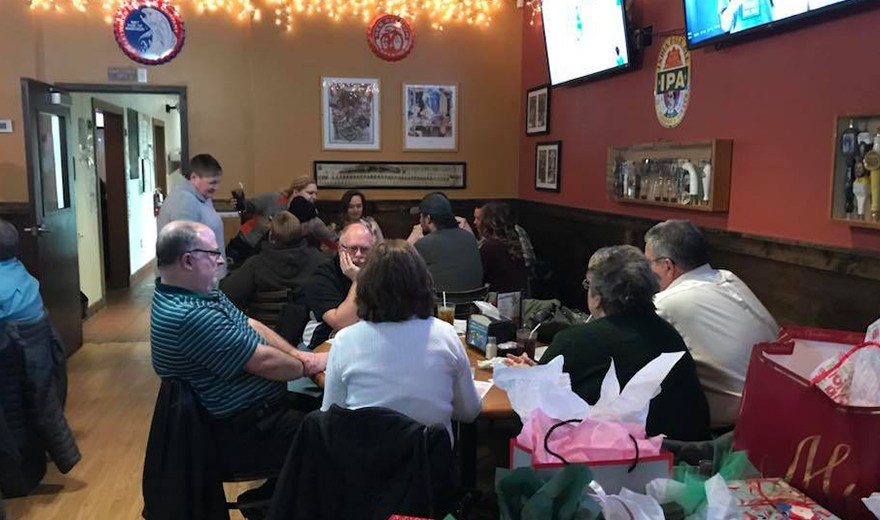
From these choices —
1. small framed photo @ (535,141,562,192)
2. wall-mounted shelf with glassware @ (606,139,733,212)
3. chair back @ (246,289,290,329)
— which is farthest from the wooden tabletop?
small framed photo @ (535,141,562,192)

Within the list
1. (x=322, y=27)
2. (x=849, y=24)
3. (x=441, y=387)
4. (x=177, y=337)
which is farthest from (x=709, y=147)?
(x=322, y=27)

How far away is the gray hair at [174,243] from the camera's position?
2.40m

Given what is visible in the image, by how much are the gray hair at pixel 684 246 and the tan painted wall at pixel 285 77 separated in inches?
151

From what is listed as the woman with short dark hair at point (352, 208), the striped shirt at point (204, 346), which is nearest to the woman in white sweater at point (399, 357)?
the striped shirt at point (204, 346)

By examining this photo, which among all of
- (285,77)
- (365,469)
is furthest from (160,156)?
(365,469)

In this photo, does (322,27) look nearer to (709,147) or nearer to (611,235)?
(611,235)

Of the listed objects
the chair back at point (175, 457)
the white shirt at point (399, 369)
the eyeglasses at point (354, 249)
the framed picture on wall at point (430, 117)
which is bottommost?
the chair back at point (175, 457)

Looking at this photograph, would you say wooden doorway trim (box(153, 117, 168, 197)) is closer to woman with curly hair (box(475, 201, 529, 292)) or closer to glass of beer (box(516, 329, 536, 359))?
woman with curly hair (box(475, 201, 529, 292))

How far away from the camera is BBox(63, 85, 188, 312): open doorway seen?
22.5 feet

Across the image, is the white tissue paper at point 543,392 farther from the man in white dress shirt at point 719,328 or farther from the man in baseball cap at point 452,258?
the man in baseball cap at point 452,258

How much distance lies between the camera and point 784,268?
10.9 feet

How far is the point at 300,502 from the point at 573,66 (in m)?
Result: 3.97

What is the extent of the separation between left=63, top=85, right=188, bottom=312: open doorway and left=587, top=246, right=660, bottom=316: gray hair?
4821 mm

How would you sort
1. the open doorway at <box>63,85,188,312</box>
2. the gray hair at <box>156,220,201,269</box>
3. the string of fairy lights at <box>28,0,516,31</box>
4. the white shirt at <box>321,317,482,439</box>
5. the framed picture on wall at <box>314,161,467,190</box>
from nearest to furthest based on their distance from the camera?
the white shirt at <box>321,317,482,439</box>, the gray hair at <box>156,220,201,269</box>, the string of fairy lights at <box>28,0,516,31</box>, the framed picture on wall at <box>314,161,467,190</box>, the open doorway at <box>63,85,188,312</box>
